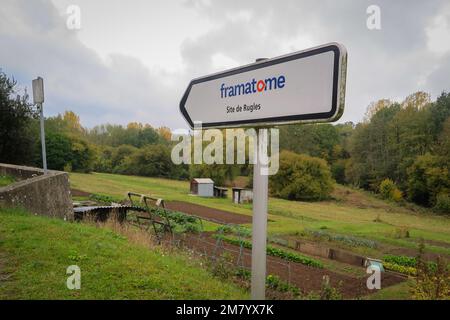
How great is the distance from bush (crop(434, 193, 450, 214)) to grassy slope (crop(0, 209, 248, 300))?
139 ft

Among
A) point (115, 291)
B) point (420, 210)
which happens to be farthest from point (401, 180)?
point (115, 291)

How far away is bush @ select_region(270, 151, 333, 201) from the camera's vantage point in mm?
47188

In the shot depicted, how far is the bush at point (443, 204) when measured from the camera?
128ft

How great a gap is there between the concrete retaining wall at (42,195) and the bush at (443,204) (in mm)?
40907

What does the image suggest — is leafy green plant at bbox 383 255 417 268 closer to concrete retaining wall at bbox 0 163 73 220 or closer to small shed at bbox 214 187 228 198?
concrete retaining wall at bbox 0 163 73 220

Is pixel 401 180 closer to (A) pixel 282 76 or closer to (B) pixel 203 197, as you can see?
(B) pixel 203 197

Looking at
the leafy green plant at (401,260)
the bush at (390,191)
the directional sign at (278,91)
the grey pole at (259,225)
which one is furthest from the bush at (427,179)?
the grey pole at (259,225)

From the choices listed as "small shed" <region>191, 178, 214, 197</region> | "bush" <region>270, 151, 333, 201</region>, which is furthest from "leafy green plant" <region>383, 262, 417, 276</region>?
"bush" <region>270, 151, 333, 201</region>

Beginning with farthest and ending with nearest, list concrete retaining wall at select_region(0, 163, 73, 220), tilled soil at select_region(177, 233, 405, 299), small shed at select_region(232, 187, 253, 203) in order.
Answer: small shed at select_region(232, 187, 253, 203), tilled soil at select_region(177, 233, 405, 299), concrete retaining wall at select_region(0, 163, 73, 220)

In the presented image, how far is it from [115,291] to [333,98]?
2901mm

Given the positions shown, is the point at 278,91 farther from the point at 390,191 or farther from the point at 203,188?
the point at 390,191

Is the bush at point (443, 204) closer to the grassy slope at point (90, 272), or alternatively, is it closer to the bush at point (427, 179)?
the bush at point (427, 179)

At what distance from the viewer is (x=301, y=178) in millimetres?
46938

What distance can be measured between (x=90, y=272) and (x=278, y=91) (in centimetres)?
316
